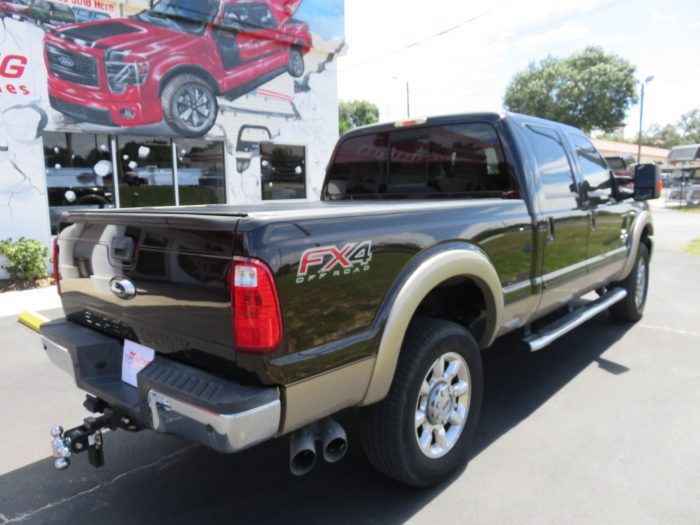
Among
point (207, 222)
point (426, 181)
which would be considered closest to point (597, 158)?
point (426, 181)

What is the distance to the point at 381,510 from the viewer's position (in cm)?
254

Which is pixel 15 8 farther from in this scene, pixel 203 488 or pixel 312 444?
pixel 312 444

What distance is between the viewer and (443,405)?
2680 millimetres

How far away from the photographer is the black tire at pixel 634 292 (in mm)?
5465

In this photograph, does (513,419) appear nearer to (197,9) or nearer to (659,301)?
(659,301)

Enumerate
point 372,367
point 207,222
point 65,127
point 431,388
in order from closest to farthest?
1. point 207,222
2. point 372,367
3. point 431,388
4. point 65,127

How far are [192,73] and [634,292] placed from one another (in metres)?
8.48

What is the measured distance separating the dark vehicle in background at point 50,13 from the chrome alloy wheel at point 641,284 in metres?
9.00

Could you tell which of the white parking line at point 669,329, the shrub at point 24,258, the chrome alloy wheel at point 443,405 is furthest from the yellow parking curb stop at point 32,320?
the white parking line at point 669,329

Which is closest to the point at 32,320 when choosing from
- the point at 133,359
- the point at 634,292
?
the point at 133,359

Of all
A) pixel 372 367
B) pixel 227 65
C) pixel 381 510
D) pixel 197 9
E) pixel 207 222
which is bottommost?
pixel 381 510

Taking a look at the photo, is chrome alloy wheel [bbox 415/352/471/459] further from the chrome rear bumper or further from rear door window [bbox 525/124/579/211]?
rear door window [bbox 525/124/579/211]

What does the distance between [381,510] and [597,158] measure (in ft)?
12.1

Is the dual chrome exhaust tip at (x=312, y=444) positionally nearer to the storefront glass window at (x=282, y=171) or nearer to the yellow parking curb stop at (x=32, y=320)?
the yellow parking curb stop at (x=32, y=320)
